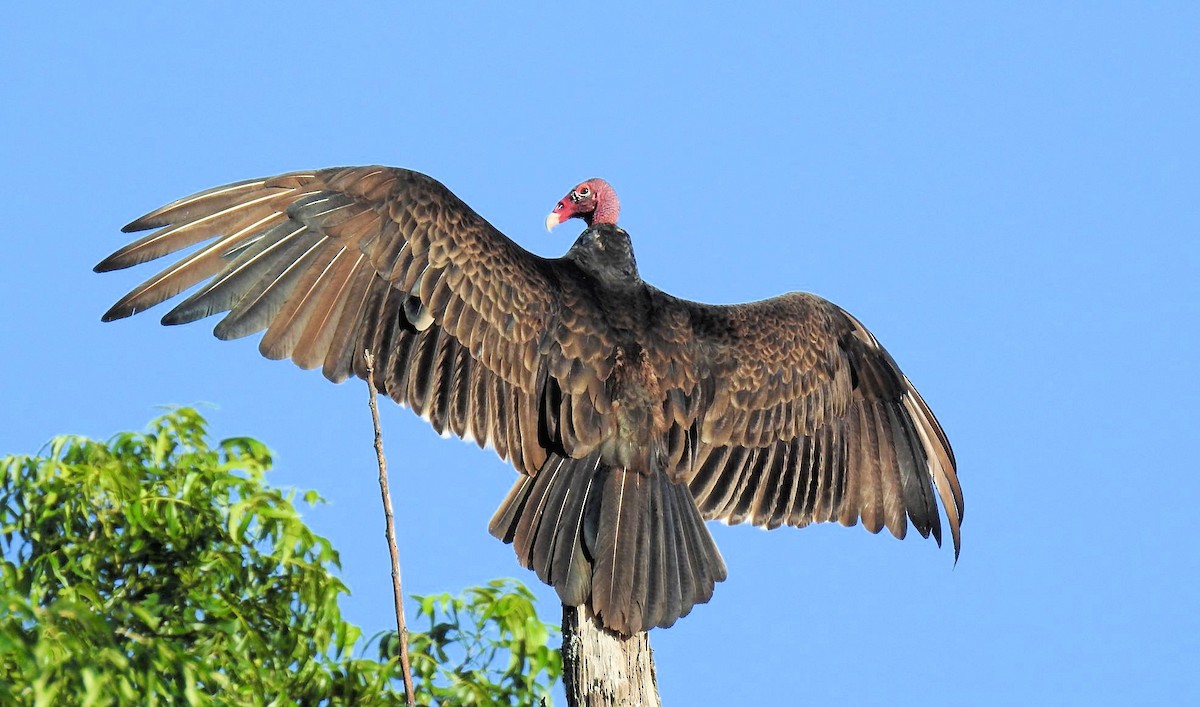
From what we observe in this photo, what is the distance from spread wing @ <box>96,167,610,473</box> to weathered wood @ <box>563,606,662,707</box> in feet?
2.02

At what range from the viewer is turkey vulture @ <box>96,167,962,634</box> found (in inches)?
173

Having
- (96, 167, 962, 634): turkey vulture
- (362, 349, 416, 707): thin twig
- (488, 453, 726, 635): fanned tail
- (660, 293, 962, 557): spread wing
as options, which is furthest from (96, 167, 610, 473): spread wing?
(362, 349, 416, 707): thin twig

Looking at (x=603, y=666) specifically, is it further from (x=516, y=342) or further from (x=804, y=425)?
(x=804, y=425)

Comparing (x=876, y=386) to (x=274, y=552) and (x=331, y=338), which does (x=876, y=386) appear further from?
(x=274, y=552)

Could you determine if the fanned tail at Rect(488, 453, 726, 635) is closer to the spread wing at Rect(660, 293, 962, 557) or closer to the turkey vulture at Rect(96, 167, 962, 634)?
the turkey vulture at Rect(96, 167, 962, 634)

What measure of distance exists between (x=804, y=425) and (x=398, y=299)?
1.57 metres

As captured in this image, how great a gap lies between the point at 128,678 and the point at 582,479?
1570mm

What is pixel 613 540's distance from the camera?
435cm

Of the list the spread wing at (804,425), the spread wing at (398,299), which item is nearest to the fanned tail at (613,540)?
the spread wing at (398,299)

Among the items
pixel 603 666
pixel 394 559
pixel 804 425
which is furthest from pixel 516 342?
pixel 394 559

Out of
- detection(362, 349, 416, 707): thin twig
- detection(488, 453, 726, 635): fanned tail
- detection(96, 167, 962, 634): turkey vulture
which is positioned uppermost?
detection(96, 167, 962, 634): turkey vulture

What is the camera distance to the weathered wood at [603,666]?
3945mm

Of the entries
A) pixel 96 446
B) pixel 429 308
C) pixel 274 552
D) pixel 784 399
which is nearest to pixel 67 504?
pixel 96 446

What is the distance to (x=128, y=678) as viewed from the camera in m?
3.29
